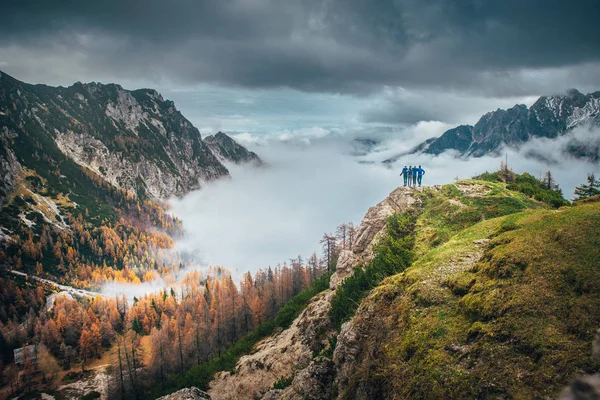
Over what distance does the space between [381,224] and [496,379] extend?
47314mm

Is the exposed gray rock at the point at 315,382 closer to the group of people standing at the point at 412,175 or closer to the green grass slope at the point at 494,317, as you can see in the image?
the green grass slope at the point at 494,317

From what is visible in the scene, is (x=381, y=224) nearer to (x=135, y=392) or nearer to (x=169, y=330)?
(x=135, y=392)

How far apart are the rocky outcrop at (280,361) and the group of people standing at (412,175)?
29.4m

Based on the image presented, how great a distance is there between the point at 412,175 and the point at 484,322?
49.6m

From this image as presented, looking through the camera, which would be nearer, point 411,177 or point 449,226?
point 449,226

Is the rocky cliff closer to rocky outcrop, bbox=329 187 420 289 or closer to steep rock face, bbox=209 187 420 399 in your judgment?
steep rock face, bbox=209 187 420 399

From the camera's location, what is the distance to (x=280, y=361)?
56062 mm

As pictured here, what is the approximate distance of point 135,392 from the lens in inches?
3558

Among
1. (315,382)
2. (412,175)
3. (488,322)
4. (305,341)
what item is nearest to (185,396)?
(315,382)

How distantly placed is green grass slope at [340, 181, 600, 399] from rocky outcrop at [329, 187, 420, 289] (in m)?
28.7

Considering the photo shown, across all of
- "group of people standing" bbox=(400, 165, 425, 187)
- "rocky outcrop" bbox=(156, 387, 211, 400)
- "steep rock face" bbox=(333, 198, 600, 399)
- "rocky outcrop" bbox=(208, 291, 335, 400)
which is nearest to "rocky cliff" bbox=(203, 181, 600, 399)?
"steep rock face" bbox=(333, 198, 600, 399)

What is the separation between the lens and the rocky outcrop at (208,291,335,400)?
51.8 m

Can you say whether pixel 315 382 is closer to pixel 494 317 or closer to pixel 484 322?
pixel 484 322

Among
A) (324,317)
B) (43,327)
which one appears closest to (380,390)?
(324,317)
